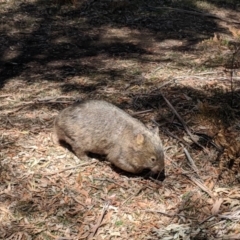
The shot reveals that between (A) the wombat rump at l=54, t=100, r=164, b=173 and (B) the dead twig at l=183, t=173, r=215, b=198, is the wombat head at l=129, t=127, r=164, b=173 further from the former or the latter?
(B) the dead twig at l=183, t=173, r=215, b=198

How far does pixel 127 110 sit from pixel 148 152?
1203 millimetres

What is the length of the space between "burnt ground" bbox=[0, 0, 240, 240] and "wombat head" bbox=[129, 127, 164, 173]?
142 millimetres

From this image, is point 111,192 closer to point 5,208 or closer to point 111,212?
point 111,212

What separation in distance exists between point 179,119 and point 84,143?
1266 mm

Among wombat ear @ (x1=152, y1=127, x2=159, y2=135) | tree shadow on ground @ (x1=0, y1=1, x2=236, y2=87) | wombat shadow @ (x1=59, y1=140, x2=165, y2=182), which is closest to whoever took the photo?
wombat shadow @ (x1=59, y1=140, x2=165, y2=182)

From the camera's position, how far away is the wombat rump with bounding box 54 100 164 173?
4.83 meters

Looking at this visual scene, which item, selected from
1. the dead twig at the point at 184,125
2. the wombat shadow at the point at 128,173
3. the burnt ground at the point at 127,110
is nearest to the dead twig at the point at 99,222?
the burnt ground at the point at 127,110

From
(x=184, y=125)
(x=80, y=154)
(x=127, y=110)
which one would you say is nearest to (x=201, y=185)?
(x=184, y=125)

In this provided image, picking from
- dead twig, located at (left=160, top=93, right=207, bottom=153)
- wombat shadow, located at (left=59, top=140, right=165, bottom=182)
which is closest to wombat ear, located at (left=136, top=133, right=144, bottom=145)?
wombat shadow, located at (left=59, top=140, right=165, bottom=182)

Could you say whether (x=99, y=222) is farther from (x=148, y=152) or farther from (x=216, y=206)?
(x=216, y=206)

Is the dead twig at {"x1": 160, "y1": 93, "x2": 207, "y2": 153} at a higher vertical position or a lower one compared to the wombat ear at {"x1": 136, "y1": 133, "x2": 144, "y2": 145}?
lower

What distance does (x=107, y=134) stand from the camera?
500cm

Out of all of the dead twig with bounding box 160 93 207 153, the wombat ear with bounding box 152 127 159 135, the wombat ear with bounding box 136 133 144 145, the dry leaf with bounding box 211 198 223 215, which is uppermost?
the wombat ear with bounding box 136 133 144 145

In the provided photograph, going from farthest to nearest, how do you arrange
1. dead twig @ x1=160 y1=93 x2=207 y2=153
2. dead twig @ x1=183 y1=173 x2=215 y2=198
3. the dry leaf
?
dead twig @ x1=160 y1=93 x2=207 y2=153, dead twig @ x1=183 y1=173 x2=215 y2=198, the dry leaf
